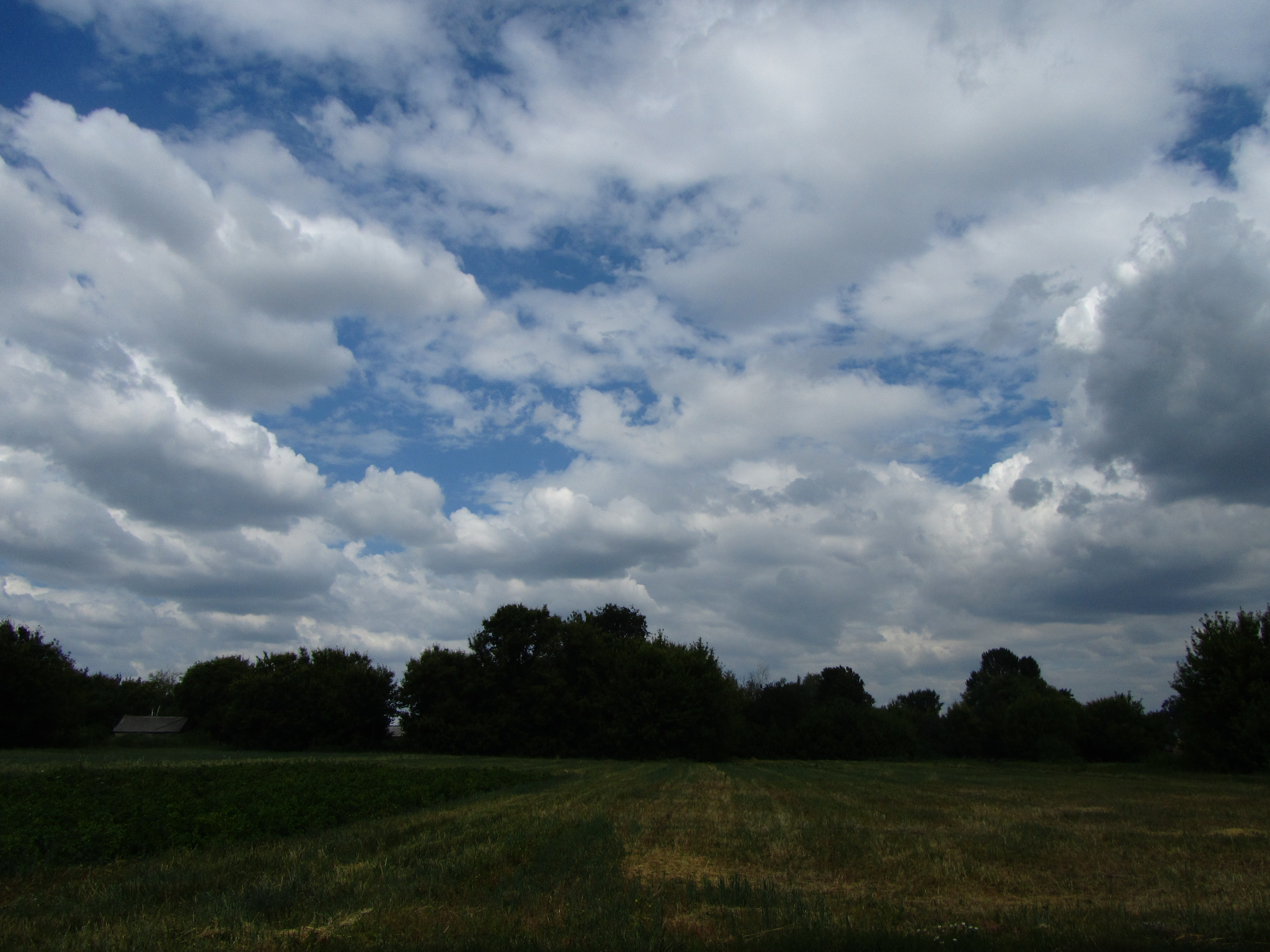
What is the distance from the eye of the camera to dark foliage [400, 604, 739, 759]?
60125 mm

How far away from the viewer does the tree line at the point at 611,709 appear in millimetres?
44562

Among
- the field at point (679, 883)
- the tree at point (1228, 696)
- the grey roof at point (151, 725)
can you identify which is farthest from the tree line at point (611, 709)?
the field at point (679, 883)

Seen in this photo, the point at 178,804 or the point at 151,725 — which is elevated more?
the point at 178,804

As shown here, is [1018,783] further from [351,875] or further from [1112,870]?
[351,875]

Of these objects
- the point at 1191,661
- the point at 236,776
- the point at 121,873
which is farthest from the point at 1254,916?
the point at 1191,661

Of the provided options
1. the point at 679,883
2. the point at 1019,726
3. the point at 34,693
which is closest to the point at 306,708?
the point at 34,693

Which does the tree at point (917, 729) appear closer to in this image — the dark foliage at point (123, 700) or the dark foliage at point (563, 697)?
the dark foliage at point (563, 697)

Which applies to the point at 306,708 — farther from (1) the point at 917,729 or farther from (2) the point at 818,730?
(1) the point at 917,729

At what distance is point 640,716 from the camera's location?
59.9 metres

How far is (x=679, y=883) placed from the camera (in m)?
9.41

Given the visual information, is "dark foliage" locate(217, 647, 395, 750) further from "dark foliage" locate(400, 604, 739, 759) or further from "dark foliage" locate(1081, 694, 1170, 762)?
"dark foliage" locate(1081, 694, 1170, 762)

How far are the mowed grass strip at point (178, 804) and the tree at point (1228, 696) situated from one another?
39.6 metres

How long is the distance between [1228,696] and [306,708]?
64500 mm

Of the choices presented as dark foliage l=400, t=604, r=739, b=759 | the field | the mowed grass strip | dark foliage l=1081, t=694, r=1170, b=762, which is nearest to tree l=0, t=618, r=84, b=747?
dark foliage l=400, t=604, r=739, b=759
